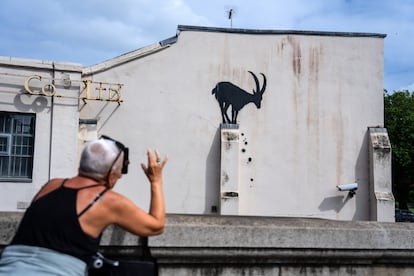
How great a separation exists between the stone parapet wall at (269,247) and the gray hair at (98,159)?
0.52 m

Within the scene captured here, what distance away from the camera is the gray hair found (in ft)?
8.51

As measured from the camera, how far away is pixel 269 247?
3154 millimetres

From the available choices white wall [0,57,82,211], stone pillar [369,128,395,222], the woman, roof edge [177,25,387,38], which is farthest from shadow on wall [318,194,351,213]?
the woman

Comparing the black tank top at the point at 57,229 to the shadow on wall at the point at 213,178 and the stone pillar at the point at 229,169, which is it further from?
the shadow on wall at the point at 213,178

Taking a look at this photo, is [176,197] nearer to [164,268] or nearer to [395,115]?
[164,268]

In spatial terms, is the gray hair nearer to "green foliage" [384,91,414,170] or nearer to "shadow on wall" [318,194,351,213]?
"shadow on wall" [318,194,351,213]

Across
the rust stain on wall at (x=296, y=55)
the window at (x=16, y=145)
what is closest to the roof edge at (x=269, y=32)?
the rust stain on wall at (x=296, y=55)

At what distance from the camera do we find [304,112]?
1731cm

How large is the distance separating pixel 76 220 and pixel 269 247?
137cm

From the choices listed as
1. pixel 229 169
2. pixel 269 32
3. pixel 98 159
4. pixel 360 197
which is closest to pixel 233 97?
pixel 229 169

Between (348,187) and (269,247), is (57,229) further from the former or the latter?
(348,187)

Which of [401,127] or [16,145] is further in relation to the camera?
[401,127]

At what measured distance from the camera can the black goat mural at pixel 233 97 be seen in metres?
16.8

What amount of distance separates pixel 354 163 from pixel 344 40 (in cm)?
466
